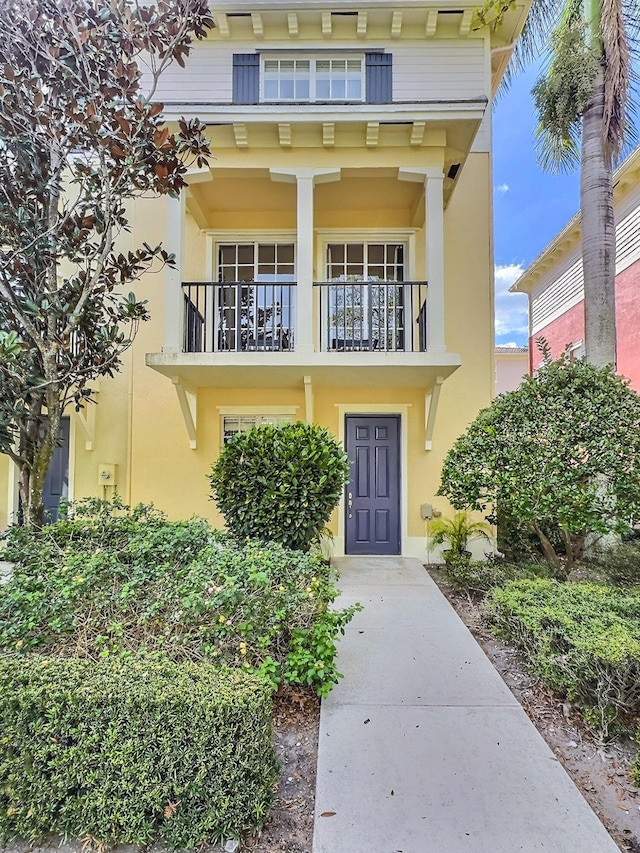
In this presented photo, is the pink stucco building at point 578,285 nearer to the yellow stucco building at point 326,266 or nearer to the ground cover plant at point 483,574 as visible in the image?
the yellow stucco building at point 326,266

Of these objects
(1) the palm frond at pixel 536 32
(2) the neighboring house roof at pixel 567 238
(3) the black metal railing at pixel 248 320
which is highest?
(1) the palm frond at pixel 536 32

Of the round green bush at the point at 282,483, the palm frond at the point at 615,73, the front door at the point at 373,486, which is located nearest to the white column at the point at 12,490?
the round green bush at the point at 282,483

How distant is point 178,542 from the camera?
3.86 meters

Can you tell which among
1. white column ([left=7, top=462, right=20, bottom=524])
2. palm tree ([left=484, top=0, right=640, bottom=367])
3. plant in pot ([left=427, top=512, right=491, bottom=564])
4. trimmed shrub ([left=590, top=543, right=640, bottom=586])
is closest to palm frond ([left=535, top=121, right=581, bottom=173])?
palm tree ([left=484, top=0, right=640, bottom=367])

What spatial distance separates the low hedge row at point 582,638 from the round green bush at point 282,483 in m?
1.99

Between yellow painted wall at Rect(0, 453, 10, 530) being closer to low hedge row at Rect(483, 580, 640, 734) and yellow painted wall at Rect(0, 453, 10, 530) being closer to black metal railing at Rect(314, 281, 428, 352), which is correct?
black metal railing at Rect(314, 281, 428, 352)

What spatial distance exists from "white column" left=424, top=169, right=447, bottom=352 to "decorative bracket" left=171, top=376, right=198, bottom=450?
3.85 m

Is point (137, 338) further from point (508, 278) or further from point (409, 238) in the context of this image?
point (508, 278)

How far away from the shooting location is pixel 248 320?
7.45m

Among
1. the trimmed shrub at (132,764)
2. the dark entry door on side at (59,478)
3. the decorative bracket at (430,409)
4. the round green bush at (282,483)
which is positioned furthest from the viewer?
the dark entry door on side at (59,478)

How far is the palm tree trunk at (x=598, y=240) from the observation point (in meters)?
6.82

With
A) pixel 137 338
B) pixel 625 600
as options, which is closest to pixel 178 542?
pixel 625 600

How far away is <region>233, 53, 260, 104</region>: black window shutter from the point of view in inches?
275

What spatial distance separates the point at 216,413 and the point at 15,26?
17.0 feet
